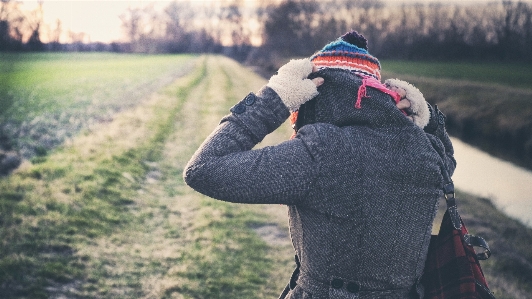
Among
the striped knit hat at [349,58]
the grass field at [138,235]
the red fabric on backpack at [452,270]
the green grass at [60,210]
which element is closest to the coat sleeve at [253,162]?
the striped knit hat at [349,58]

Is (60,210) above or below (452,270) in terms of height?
below

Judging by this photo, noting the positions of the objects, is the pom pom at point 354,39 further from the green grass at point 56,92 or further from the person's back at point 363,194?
the green grass at point 56,92

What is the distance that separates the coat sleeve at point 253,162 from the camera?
50.9 inches

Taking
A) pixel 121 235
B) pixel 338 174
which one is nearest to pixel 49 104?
pixel 121 235

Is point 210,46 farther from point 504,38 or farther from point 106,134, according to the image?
point 106,134

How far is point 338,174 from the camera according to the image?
130 centimetres

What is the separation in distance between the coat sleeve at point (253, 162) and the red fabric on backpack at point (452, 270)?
64 centimetres

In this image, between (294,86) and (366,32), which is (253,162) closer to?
(294,86)

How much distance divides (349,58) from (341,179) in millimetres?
478

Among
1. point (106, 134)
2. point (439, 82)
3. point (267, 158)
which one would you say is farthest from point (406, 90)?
point (439, 82)

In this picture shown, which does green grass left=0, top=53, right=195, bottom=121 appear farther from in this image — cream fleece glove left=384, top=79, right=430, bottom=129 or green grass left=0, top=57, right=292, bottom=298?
cream fleece glove left=384, top=79, right=430, bottom=129

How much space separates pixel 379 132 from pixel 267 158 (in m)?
0.38

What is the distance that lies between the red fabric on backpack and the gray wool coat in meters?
0.14

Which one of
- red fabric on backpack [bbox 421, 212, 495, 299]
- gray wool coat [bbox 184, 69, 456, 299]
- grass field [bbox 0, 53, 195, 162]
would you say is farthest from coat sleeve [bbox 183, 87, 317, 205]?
grass field [bbox 0, 53, 195, 162]
